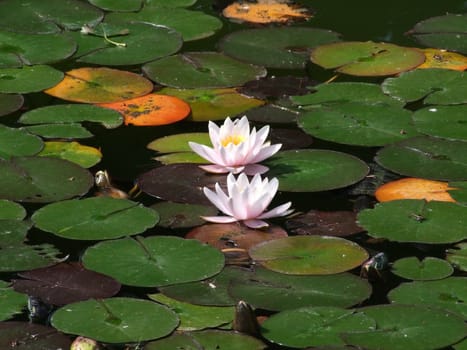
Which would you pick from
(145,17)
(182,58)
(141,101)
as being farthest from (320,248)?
(145,17)

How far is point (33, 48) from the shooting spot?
5.00 m

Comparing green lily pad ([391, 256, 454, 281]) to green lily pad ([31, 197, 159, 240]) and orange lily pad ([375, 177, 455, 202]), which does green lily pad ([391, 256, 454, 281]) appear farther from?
green lily pad ([31, 197, 159, 240])

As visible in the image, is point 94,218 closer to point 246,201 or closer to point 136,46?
point 246,201

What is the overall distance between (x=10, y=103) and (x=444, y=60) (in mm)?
1922

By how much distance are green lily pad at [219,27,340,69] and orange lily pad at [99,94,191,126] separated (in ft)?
1.95

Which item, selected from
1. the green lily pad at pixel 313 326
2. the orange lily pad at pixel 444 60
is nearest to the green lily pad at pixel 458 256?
the green lily pad at pixel 313 326

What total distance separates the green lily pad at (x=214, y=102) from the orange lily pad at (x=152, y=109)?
49 millimetres

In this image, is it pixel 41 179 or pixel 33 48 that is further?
pixel 33 48

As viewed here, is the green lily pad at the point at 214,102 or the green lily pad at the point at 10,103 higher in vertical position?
the green lily pad at the point at 214,102

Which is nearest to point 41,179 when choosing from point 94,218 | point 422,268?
point 94,218

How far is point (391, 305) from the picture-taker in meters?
3.03

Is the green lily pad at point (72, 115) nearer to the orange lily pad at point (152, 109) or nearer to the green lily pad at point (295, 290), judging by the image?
the orange lily pad at point (152, 109)

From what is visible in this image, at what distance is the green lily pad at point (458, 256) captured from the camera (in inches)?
129

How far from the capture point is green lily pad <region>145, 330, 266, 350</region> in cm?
285
